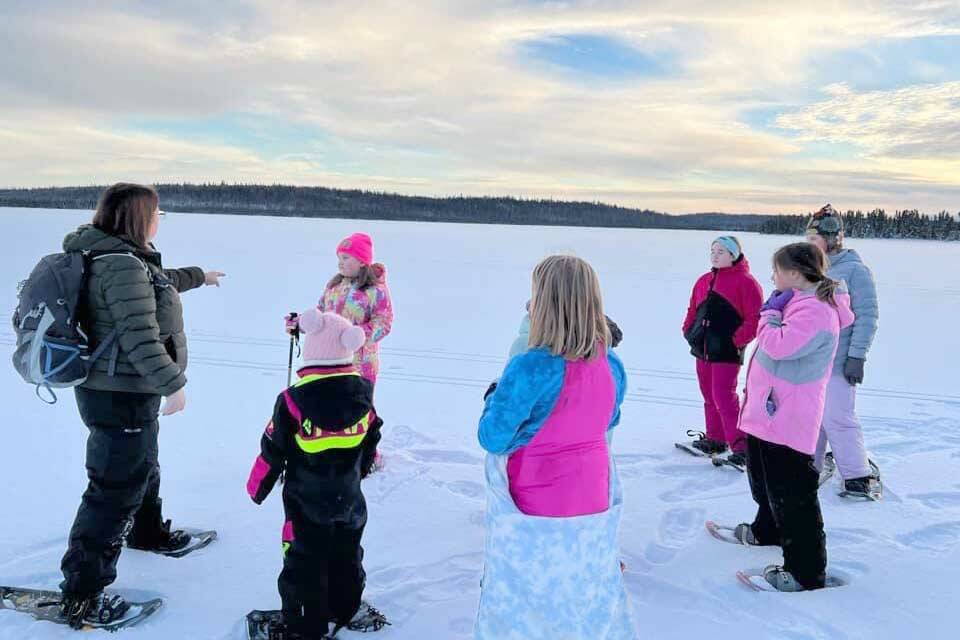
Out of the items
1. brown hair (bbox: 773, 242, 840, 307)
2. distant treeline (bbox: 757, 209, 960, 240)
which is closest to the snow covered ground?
brown hair (bbox: 773, 242, 840, 307)

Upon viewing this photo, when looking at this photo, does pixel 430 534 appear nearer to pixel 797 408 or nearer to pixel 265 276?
pixel 797 408

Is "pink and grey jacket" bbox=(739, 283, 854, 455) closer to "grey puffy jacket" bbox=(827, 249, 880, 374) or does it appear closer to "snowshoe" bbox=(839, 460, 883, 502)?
"grey puffy jacket" bbox=(827, 249, 880, 374)

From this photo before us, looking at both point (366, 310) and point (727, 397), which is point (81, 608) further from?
point (727, 397)

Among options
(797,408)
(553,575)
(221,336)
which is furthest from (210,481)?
(221,336)

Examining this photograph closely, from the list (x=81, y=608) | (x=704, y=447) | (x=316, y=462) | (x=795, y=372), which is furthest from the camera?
(x=704, y=447)

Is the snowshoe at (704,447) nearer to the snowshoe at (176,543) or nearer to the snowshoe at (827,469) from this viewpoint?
the snowshoe at (827,469)

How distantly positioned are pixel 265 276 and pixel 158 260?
12992 mm

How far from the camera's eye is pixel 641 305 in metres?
12.8

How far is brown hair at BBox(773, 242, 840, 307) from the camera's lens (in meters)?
3.32

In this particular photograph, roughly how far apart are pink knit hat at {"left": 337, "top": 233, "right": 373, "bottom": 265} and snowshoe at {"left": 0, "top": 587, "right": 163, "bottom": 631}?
2348 millimetres

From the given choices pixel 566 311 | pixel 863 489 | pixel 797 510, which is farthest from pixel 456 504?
pixel 863 489

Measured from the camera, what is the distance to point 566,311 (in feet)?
7.36

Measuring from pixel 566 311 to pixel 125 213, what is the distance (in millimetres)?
1996

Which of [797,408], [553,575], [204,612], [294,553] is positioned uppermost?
[797,408]
